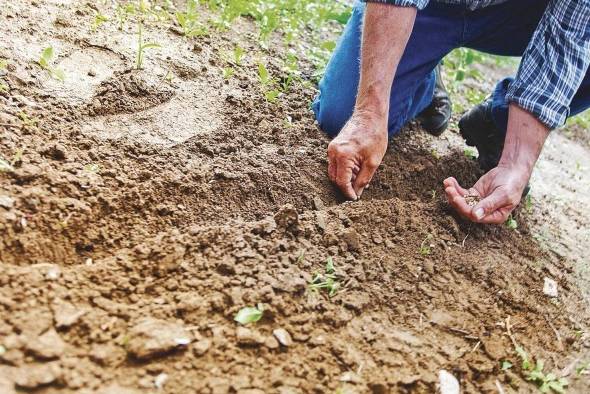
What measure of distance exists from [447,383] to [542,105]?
1240mm

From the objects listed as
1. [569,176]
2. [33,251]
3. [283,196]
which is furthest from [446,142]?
[33,251]

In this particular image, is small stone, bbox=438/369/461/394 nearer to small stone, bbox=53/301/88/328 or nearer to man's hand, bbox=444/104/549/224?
man's hand, bbox=444/104/549/224

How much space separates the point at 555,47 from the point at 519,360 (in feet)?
4.18

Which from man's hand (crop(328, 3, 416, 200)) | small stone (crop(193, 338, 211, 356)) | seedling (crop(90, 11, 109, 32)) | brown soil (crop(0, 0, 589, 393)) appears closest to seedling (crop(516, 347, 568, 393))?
brown soil (crop(0, 0, 589, 393))

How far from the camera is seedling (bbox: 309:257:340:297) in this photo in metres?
1.40

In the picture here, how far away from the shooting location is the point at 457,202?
1.87m

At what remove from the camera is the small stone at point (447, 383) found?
4.20 feet

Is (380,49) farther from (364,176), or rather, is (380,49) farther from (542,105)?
(542,105)

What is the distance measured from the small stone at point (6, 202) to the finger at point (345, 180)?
41.1 inches

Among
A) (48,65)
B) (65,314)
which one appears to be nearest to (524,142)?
(65,314)

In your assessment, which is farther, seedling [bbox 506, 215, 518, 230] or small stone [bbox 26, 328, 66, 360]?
seedling [bbox 506, 215, 518, 230]

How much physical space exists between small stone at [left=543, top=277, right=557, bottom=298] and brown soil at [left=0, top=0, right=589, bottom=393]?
40 mm

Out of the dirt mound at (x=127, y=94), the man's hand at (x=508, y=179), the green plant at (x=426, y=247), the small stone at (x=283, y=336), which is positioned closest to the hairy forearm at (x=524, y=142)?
the man's hand at (x=508, y=179)

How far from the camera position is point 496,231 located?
1.97 metres
